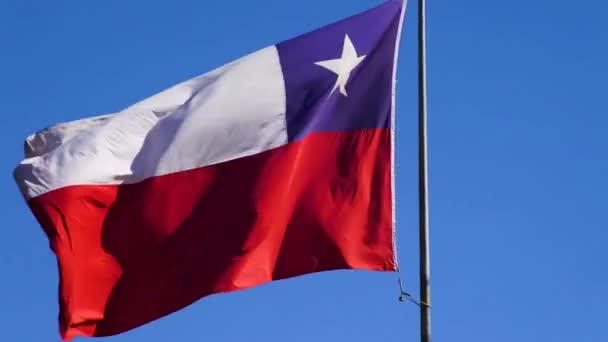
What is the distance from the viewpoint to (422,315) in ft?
61.9

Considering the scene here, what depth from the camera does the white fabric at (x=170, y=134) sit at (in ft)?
74.5

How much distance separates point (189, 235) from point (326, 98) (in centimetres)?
281

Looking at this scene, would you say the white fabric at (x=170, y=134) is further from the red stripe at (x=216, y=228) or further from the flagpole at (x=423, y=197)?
the flagpole at (x=423, y=197)

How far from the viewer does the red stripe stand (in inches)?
822

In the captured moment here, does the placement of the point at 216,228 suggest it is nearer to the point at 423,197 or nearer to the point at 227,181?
the point at 227,181

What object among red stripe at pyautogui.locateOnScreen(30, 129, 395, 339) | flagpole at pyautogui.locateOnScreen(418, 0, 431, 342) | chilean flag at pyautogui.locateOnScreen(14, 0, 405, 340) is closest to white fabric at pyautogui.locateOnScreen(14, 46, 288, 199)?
chilean flag at pyautogui.locateOnScreen(14, 0, 405, 340)

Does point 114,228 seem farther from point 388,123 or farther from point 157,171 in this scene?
point 388,123

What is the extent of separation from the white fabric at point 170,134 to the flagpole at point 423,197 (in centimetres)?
263

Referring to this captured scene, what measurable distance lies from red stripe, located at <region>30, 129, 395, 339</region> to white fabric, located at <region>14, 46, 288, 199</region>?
203 millimetres

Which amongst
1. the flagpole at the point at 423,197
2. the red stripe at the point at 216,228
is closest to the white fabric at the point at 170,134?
the red stripe at the point at 216,228

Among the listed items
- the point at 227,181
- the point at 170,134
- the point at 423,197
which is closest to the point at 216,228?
the point at 227,181

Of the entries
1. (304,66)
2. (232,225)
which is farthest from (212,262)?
(304,66)

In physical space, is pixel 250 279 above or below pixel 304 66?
below

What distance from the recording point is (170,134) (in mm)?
23125
